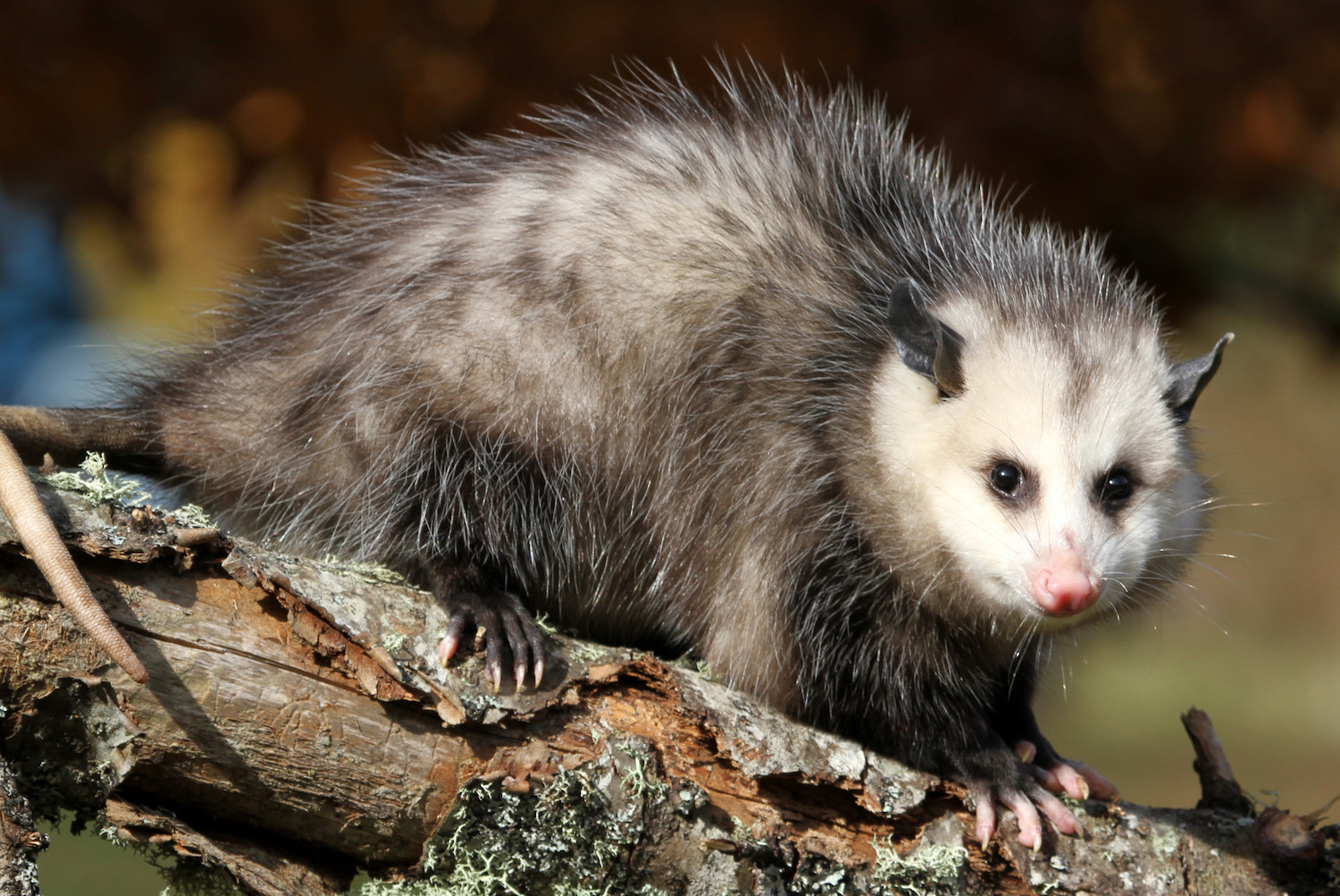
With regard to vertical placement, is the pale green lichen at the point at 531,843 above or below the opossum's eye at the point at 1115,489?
below

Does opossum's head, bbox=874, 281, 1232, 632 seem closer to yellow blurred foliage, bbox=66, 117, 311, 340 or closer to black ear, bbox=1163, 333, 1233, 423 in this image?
black ear, bbox=1163, 333, 1233, 423

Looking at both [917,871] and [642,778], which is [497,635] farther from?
[917,871]

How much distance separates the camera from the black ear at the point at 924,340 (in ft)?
5.89

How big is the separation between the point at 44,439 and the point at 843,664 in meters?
1.32

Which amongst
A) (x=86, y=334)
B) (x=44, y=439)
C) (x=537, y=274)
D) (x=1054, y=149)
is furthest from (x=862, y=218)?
(x=86, y=334)

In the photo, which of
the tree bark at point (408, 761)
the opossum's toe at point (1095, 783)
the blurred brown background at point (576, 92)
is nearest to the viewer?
the tree bark at point (408, 761)

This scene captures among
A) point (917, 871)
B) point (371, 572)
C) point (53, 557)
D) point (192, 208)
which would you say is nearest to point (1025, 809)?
point (917, 871)

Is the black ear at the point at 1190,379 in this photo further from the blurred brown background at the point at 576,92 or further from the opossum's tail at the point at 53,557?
the opossum's tail at the point at 53,557

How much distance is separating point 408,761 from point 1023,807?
922 mm

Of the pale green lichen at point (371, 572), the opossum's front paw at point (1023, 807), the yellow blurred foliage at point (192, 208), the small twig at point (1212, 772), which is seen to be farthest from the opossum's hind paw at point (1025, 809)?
the yellow blurred foliage at point (192, 208)

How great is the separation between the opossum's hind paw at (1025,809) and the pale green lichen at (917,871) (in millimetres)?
93

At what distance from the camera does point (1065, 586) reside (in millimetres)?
1617

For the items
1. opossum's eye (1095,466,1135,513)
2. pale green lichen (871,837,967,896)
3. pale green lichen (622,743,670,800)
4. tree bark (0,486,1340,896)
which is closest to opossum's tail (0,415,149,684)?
tree bark (0,486,1340,896)

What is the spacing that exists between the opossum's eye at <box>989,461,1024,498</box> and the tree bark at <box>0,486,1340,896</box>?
0.44 meters
